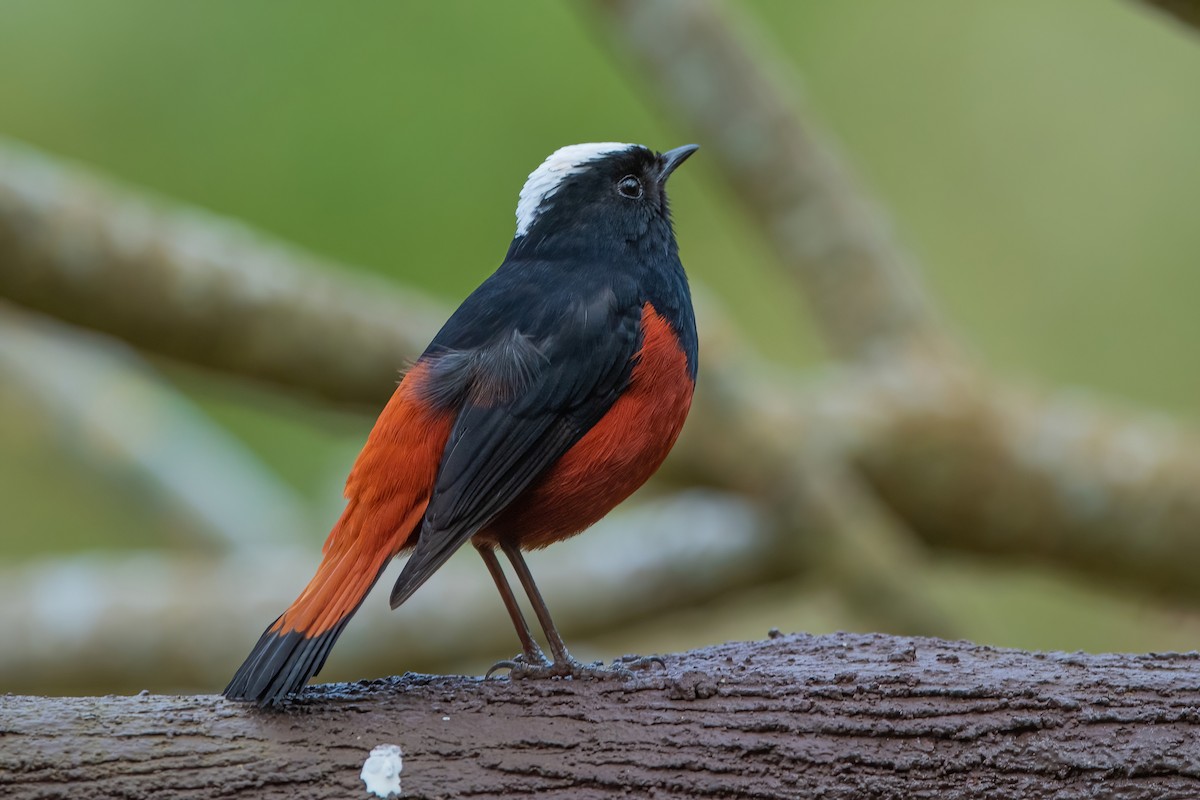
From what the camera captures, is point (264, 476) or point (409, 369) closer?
point (409, 369)

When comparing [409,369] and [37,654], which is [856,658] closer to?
[409,369]

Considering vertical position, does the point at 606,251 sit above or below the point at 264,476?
below

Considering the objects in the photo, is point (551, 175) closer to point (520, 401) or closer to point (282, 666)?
Result: point (520, 401)

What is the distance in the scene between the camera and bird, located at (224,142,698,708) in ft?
8.54

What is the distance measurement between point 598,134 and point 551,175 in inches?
238

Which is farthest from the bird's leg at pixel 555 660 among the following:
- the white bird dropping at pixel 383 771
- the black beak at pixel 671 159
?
the black beak at pixel 671 159

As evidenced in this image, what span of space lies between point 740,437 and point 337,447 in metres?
5.42

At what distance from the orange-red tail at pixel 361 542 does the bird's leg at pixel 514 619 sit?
0.32m

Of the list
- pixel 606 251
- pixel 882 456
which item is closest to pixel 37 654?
pixel 882 456

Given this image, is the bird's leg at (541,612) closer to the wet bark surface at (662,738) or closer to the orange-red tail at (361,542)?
the wet bark surface at (662,738)

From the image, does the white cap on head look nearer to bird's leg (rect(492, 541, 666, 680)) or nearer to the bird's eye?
the bird's eye

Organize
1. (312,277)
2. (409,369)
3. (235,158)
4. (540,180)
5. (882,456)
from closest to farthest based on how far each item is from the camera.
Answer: (409,369)
(540,180)
(312,277)
(882,456)
(235,158)

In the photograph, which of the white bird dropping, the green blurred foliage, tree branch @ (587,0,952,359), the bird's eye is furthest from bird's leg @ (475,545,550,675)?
the green blurred foliage

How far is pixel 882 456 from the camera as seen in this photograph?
6.55m
